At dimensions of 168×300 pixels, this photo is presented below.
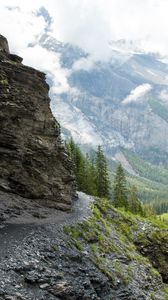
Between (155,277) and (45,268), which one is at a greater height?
(45,268)

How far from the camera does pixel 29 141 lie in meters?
47.6

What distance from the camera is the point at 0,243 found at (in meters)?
35.2

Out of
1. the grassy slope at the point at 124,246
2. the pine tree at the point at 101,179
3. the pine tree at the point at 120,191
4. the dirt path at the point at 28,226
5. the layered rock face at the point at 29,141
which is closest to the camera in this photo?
the dirt path at the point at 28,226

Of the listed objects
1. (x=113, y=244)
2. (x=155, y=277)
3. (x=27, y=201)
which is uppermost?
(x=27, y=201)

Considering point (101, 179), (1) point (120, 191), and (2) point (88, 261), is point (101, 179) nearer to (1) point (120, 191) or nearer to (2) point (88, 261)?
(1) point (120, 191)

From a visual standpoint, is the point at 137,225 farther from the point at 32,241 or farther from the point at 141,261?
the point at 32,241

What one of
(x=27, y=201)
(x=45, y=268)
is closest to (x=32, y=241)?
(x=45, y=268)

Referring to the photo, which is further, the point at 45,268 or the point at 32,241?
the point at 32,241

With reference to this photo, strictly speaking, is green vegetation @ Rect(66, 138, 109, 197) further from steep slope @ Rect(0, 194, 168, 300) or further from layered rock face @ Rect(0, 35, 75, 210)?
layered rock face @ Rect(0, 35, 75, 210)

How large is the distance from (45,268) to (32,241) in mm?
3452

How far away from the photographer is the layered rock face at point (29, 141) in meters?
45.5

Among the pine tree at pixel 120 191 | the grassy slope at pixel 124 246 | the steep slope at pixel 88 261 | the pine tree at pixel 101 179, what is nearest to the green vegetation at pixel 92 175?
the pine tree at pixel 101 179

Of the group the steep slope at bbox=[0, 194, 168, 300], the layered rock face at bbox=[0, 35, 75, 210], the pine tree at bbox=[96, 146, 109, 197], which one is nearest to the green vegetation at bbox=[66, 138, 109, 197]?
the pine tree at bbox=[96, 146, 109, 197]

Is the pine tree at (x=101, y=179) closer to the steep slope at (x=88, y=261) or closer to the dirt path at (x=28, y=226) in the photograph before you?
the steep slope at (x=88, y=261)
